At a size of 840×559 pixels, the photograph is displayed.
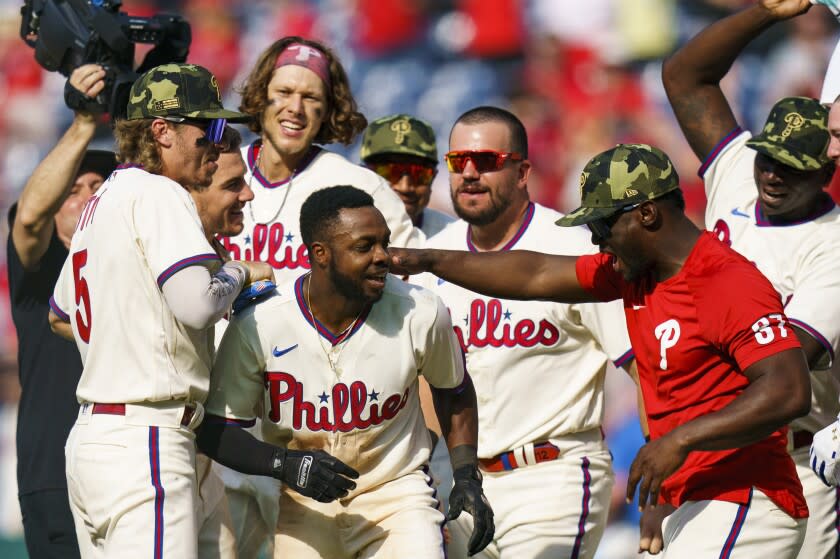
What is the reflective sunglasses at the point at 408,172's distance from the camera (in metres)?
7.14

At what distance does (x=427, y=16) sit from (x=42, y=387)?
5.71 meters

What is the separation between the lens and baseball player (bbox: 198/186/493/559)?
4812 millimetres

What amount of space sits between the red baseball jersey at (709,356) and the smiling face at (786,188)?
1294mm

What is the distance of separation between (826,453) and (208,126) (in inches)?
99.6

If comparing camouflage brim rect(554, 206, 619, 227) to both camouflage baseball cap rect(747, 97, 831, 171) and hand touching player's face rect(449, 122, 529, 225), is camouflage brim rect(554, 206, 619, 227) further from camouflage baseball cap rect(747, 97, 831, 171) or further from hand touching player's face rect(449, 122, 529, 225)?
hand touching player's face rect(449, 122, 529, 225)

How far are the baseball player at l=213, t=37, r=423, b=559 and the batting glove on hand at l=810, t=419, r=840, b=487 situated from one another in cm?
241

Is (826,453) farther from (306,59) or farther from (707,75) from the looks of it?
(306,59)

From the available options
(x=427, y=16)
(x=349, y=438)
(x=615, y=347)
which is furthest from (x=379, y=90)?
(x=349, y=438)

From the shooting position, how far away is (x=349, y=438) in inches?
195

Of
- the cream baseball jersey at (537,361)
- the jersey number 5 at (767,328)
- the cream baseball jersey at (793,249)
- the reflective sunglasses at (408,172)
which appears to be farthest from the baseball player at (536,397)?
the jersey number 5 at (767,328)

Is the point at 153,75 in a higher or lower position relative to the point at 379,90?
lower

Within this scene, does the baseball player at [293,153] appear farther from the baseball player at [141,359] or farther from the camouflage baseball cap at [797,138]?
the camouflage baseball cap at [797,138]

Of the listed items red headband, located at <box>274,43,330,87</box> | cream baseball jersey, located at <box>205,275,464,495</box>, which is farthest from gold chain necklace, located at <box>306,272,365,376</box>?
red headband, located at <box>274,43,330,87</box>

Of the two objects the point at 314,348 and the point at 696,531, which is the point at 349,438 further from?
the point at 696,531
